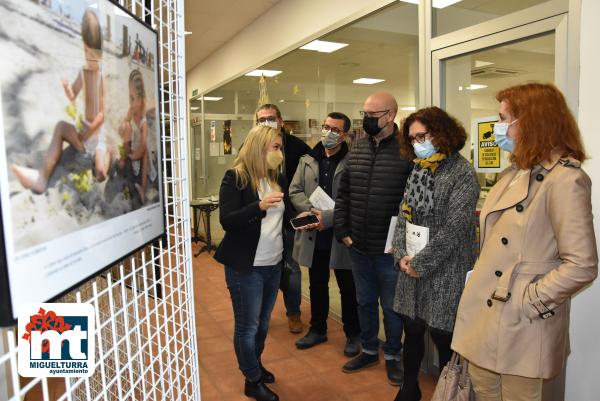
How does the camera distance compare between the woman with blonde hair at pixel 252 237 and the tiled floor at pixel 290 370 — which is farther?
the tiled floor at pixel 290 370

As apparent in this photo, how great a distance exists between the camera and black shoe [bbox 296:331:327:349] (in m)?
3.27

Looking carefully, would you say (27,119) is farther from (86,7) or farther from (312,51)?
(312,51)

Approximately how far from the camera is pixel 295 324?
141 inches

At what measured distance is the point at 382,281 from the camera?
272cm

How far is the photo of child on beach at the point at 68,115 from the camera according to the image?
64 centimetres

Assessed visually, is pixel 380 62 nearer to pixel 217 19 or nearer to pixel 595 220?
pixel 595 220

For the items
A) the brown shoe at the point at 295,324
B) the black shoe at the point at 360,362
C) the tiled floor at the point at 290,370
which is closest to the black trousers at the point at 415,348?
the tiled floor at the point at 290,370

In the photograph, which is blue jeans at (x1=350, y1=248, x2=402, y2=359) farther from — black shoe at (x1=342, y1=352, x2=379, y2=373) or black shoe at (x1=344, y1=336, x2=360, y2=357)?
black shoe at (x1=344, y1=336, x2=360, y2=357)

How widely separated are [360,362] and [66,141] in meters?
2.58

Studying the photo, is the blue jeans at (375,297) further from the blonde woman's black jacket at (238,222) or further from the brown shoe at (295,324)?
the blonde woman's black jacket at (238,222)

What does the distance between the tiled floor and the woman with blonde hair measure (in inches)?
12.1

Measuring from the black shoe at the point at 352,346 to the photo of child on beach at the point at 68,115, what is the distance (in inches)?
93.5

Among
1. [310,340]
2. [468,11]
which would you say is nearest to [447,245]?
[468,11]

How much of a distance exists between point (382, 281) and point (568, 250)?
1.36 metres
